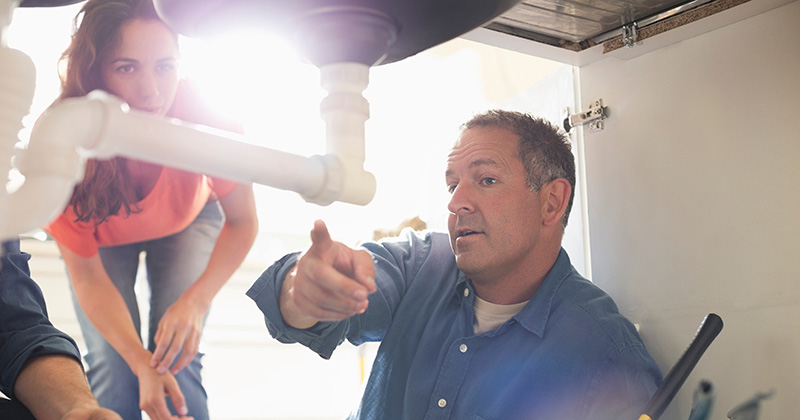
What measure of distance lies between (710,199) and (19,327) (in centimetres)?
82

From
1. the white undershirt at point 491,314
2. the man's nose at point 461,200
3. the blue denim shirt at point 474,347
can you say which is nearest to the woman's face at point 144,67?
the blue denim shirt at point 474,347

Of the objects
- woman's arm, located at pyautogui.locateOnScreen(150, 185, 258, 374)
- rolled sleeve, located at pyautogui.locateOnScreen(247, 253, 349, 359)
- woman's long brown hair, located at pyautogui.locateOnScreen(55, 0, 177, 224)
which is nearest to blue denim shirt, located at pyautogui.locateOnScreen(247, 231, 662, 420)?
rolled sleeve, located at pyautogui.locateOnScreen(247, 253, 349, 359)

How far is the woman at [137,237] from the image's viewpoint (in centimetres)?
90

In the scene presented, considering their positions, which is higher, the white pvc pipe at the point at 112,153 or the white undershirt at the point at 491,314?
the white pvc pipe at the point at 112,153

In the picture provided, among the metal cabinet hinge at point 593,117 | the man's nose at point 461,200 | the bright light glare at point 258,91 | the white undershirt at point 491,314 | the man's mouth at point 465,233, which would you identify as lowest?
the white undershirt at point 491,314

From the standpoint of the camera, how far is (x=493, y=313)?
3.31ft

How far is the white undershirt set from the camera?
39.1 inches

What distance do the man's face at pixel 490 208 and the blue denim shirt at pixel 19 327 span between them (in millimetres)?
507

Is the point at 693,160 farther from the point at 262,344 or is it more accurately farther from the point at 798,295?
the point at 262,344

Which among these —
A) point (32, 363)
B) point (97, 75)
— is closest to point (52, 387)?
point (32, 363)

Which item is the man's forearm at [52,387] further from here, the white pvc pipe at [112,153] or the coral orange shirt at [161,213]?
the white pvc pipe at [112,153]

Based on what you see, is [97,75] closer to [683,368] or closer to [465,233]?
[465,233]

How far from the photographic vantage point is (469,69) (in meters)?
1.76

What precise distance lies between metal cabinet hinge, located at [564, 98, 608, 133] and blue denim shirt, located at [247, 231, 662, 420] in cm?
21
